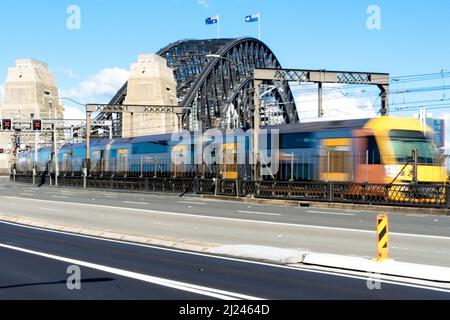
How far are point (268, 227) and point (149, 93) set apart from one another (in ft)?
231

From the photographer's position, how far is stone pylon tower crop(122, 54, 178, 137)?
289 ft

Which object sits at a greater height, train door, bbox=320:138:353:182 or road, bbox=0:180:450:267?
train door, bbox=320:138:353:182

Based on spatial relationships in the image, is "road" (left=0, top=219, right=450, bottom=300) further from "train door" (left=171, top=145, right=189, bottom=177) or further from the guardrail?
"train door" (left=171, top=145, right=189, bottom=177)

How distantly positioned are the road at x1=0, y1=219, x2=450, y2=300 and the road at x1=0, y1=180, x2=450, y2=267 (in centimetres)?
312

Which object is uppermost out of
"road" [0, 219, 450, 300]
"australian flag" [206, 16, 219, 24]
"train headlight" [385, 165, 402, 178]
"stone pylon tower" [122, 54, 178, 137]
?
"australian flag" [206, 16, 219, 24]

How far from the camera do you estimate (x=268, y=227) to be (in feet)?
67.5

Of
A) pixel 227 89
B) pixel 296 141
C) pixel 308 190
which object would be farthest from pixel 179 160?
pixel 227 89

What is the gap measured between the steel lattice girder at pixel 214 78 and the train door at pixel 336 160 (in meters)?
81.2

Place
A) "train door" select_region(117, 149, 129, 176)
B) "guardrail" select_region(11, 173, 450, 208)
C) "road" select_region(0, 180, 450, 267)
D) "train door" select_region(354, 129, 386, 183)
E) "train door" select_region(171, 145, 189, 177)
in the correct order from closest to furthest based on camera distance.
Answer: "road" select_region(0, 180, 450, 267), "guardrail" select_region(11, 173, 450, 208), "train door" select_region(354, 129, 386, 183), "train door" select_region(171, 145, 189, 177), "train door" select_region(117, 149, 129, 176)

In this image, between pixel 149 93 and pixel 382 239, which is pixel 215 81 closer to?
pixel 149 93

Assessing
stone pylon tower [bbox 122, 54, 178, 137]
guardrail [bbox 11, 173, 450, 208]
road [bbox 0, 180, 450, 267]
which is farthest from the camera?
stone pylon tower [bbox 122, 54, 178, 137]

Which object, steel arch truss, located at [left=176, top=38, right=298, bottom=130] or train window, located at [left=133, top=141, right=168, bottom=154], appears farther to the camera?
steel arch truss, located at [left=176, top=38, right=298, bottom=130]

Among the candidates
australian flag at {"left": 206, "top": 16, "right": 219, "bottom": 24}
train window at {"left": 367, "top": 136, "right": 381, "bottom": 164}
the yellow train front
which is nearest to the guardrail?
the yellow train front
